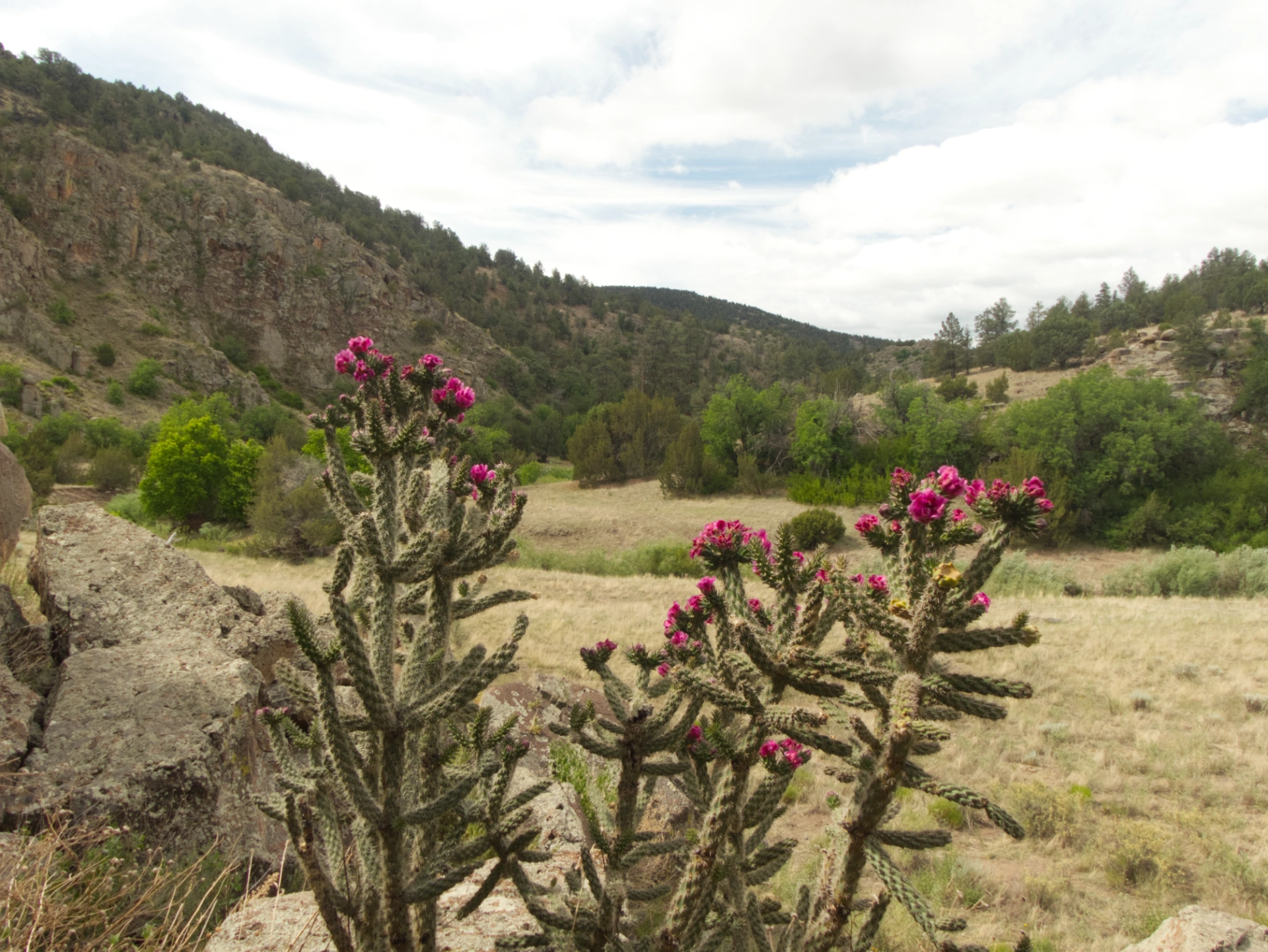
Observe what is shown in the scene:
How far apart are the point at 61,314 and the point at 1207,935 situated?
223 ft

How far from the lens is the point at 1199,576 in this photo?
20594mm

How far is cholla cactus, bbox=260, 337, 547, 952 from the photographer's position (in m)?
2.16

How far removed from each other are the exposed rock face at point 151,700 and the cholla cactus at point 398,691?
1.83 meters

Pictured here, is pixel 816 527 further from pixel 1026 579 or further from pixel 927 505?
pixel 927 505

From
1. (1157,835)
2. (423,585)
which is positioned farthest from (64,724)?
(1157,835)

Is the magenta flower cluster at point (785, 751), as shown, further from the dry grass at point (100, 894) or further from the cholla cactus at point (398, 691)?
the dry grass at point (100, 894)

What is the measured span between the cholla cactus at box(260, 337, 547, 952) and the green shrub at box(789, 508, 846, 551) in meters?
25.0

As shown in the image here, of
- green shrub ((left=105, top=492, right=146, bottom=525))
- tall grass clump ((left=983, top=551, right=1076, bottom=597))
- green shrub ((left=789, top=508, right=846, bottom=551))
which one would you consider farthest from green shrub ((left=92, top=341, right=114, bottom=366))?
tall grass clump ((left=983, top=551, right=1076, bottom=597))

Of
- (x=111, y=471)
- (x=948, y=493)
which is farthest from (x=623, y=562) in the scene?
(x=111, y=471)

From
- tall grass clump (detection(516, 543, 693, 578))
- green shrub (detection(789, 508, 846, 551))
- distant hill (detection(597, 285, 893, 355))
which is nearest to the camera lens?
tall grass clump (detection(516, 543, 693, 578))

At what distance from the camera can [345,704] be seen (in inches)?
213

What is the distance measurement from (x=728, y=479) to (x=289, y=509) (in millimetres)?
26035

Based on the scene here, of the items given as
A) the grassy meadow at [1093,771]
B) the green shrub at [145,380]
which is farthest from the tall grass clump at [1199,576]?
the green shrub at [145,380]

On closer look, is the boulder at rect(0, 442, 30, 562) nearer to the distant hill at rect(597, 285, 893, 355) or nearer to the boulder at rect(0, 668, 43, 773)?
the boulder at rect(0, 668, 43, 773)
